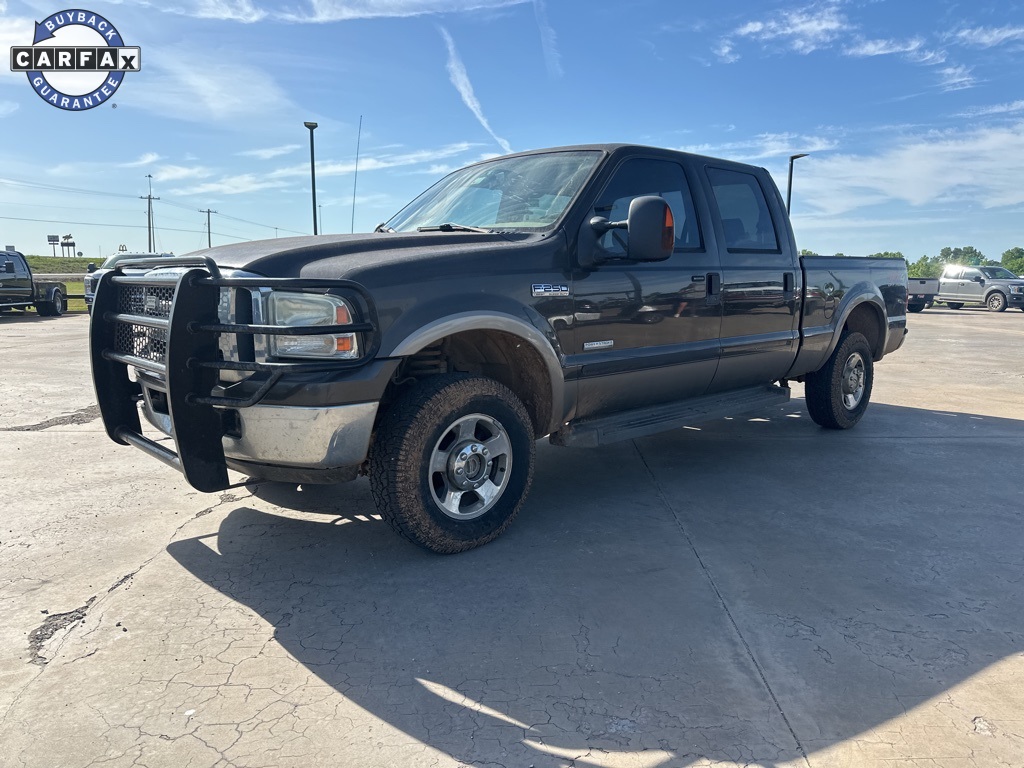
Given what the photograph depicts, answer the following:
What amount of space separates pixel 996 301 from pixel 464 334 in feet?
103

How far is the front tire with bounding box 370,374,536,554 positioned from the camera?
3262mm

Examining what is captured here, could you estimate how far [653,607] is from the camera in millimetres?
3002

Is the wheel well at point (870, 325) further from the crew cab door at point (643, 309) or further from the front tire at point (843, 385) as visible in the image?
the crew cab door at point (643, 309)

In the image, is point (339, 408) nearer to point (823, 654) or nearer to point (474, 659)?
point (474, 659)

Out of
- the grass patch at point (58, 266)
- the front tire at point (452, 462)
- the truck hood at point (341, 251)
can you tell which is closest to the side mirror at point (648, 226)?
the truck hood at point (341, 251)

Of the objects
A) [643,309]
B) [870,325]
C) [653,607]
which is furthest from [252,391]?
[870,325]

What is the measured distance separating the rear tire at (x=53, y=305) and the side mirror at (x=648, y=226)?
22.0 meters

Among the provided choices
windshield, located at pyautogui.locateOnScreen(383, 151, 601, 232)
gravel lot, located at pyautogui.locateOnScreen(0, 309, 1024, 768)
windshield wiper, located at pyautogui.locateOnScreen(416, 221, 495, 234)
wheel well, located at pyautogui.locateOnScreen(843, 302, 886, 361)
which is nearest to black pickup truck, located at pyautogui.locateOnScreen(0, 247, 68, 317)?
gravel lot, located at pyautogui.locateOnScreen(0, 309, 1024, 768)

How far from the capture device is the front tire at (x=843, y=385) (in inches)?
242

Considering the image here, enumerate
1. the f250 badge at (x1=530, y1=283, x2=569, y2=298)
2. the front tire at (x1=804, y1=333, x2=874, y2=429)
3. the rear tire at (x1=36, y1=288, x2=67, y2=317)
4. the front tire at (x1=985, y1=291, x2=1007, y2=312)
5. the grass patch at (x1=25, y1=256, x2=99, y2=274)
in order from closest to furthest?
the f250 badge at (x1=530, y1=283, x2=569, y2=298)
the front tire at (x1=804, y1=333, x2=874, y2=429)
the rear tire at (x1=36, y1=288, x2=67, y2=317)
the front tire at (x1=985, y1=291, x2=1007, y2=312)
the grass patch at (x1=25, y1=256, x2=99, y2=274)

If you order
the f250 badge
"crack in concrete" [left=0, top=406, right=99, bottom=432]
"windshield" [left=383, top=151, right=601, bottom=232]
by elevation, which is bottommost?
"crack in concrete" [left=0, top=406, right=99, bottom=432]

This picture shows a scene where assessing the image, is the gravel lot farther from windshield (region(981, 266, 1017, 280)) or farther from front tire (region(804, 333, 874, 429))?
windshield (region(981, 266, 1017, 280))

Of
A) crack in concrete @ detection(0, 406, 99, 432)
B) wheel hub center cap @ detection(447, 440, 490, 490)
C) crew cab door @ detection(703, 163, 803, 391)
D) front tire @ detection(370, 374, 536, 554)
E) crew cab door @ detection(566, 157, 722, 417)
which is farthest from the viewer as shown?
crack in concrete @ detection(0, 406, 99, 432)

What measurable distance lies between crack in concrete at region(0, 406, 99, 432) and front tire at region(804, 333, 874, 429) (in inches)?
243
